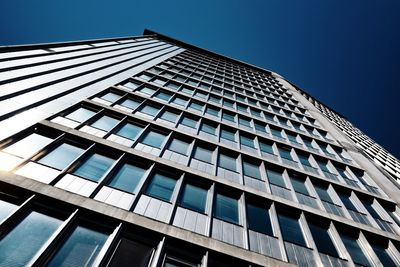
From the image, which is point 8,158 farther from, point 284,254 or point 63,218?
point 284,254

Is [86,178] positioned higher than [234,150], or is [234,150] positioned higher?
[234,150]

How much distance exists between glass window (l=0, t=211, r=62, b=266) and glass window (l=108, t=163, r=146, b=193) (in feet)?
8.52

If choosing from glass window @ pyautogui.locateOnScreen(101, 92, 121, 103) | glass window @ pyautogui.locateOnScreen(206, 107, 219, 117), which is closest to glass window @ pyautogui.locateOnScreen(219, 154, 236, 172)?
glass window @ pyautogui.locateOnScreen(206, 107, 219, 117)

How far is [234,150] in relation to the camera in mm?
15844

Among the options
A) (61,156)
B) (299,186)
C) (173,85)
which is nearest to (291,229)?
(299,186)

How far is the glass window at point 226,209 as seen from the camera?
35.2 ft

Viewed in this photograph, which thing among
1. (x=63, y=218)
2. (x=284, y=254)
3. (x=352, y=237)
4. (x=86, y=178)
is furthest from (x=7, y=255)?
(x=352, y=237)

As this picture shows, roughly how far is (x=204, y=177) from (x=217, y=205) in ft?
4.99

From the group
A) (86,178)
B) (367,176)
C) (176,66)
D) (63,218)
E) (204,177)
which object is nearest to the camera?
(63,218)

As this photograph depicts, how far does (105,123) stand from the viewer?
13.6 m

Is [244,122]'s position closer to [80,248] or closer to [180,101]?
[180,101]

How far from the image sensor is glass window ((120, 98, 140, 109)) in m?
16.2

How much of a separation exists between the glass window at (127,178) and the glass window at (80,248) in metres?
2.30

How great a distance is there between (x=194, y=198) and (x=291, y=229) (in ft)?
15.5
